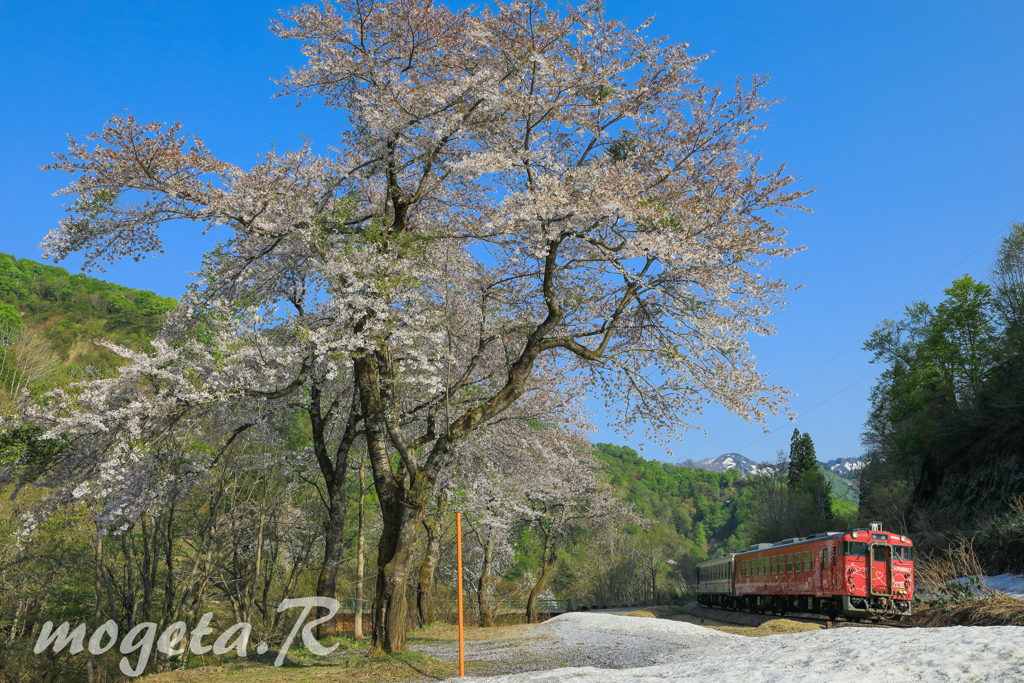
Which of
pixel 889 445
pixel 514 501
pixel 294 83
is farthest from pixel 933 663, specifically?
pixel 889 445

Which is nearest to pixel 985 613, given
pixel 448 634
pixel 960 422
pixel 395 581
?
pixel 395 581

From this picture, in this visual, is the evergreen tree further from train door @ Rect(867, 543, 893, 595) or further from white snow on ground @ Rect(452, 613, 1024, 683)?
white snow on ground @ Rect(452, 613, 1024, 683)

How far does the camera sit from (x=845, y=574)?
17.0 metres

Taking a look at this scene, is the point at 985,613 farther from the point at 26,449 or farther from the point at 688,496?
the point at 688,496

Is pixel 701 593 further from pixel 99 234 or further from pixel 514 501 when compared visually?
pixel 99 234

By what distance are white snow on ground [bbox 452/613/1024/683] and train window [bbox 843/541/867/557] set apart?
1047 cm

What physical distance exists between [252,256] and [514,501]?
1014cm

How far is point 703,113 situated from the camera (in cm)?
1105

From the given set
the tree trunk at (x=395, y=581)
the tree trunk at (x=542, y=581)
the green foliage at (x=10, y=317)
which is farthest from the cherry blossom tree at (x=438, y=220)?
the green foliage at (x=10, y=317)

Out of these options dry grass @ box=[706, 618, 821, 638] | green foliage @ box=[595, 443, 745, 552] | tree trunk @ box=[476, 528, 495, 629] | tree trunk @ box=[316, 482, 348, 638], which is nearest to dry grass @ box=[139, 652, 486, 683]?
tree trunk @ box=[316, 482, 348, 638]

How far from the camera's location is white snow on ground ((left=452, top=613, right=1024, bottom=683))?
493 centimetres

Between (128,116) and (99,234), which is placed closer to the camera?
(128,116)

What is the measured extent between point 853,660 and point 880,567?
1350cm

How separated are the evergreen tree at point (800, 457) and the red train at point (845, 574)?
175ft
